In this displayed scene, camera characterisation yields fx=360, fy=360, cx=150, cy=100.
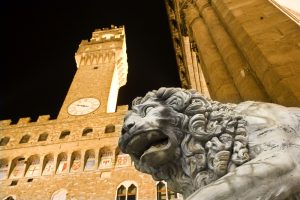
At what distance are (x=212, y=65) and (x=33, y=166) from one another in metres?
14.8

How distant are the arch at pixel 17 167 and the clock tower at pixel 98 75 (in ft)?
11.8

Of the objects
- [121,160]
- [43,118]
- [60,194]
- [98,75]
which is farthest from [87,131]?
[98,75]

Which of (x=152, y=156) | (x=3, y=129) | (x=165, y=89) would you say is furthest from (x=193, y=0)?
(x=3, y=129)

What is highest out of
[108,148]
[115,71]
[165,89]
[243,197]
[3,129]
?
[115,71]

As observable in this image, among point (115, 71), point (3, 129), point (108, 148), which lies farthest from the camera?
point (115, 71)

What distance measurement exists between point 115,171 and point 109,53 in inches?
493

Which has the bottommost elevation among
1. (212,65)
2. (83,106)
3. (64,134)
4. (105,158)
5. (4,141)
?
(212,65)

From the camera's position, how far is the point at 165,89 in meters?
1.66

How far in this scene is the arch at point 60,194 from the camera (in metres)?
15.0

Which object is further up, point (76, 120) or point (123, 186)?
point (76, 120)

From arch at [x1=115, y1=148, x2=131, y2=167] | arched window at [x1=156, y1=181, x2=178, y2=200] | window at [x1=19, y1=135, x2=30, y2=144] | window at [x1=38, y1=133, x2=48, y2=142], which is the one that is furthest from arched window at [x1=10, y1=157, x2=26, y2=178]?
arched window at [x1=156, y1=181, x2=178, y2=200]

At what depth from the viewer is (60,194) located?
15.1 meters

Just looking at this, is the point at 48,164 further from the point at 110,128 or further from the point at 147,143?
the point at 147,143

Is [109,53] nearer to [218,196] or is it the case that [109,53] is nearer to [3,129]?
[3,129]
